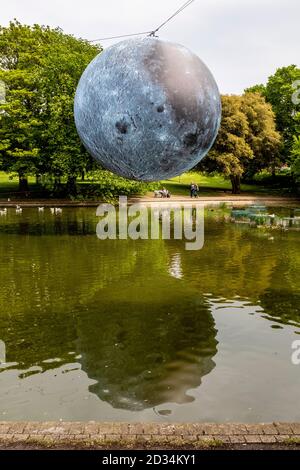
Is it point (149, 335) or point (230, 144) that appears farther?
point (230, 144)

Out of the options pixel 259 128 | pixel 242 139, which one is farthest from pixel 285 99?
pixel 242 139

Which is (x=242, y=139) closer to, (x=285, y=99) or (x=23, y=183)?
(x=285, y=99)

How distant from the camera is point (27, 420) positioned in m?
6.92

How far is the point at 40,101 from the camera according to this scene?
138 ft

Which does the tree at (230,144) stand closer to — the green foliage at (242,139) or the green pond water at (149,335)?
the green foliage at (242,139)

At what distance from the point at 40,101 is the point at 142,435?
39548 mm

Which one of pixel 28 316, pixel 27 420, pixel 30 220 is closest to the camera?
pixel 27 420

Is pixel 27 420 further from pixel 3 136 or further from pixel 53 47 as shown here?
pixel 53 47

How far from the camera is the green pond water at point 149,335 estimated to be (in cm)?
745

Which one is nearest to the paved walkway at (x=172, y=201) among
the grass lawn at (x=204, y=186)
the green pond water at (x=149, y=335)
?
the grass lawn at (x=204, y=186)

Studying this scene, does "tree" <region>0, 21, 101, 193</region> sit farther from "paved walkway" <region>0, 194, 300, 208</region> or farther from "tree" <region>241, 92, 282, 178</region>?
"tree" <region>241, 92, 282, 178</region>

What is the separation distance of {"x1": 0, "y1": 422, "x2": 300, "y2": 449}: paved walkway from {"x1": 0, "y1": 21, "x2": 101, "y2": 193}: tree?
2559cm
